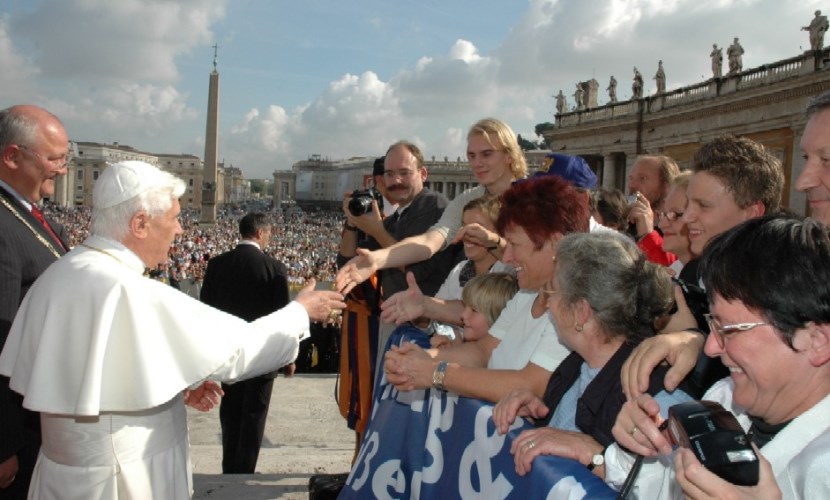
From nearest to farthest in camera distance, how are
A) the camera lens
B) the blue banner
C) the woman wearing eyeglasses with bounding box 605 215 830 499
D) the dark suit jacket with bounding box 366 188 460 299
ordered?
the woman wearing eyeglasses with bounding box 605 215 830 499 < the blue banner < the camera lens < the dark suit jacket with bounding box 366 188 460 299

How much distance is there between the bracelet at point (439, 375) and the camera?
298 cm

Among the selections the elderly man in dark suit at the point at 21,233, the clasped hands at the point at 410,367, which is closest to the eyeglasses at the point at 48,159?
the elderly man in dark suit at the point at 21,233

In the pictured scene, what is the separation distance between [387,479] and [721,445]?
7.51ft

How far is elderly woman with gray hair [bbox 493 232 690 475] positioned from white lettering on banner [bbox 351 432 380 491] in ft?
3.94

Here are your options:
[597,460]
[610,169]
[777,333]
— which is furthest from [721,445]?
[610,169]

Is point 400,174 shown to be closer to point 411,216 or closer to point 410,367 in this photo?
point 411,216

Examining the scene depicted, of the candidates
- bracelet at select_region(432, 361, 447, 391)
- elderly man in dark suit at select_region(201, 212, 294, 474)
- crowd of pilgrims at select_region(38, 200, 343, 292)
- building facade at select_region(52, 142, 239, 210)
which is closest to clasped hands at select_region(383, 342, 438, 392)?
bracelet at select_region(432, 361, 447, 391)

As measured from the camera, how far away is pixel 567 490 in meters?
1.94

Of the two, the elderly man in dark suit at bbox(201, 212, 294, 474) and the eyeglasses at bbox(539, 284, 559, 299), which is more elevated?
the eyeglasses at bbox(539, 284, 559, 299)

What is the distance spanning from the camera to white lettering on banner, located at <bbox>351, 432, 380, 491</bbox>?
3.51m

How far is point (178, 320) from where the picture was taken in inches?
114

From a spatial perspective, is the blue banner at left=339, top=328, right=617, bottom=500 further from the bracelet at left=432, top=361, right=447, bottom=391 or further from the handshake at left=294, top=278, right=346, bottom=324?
the handshake at left=294, top=278, right=346, bottom=324

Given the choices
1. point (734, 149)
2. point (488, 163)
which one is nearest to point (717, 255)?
point (734, 149)

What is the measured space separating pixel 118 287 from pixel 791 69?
2516cm
